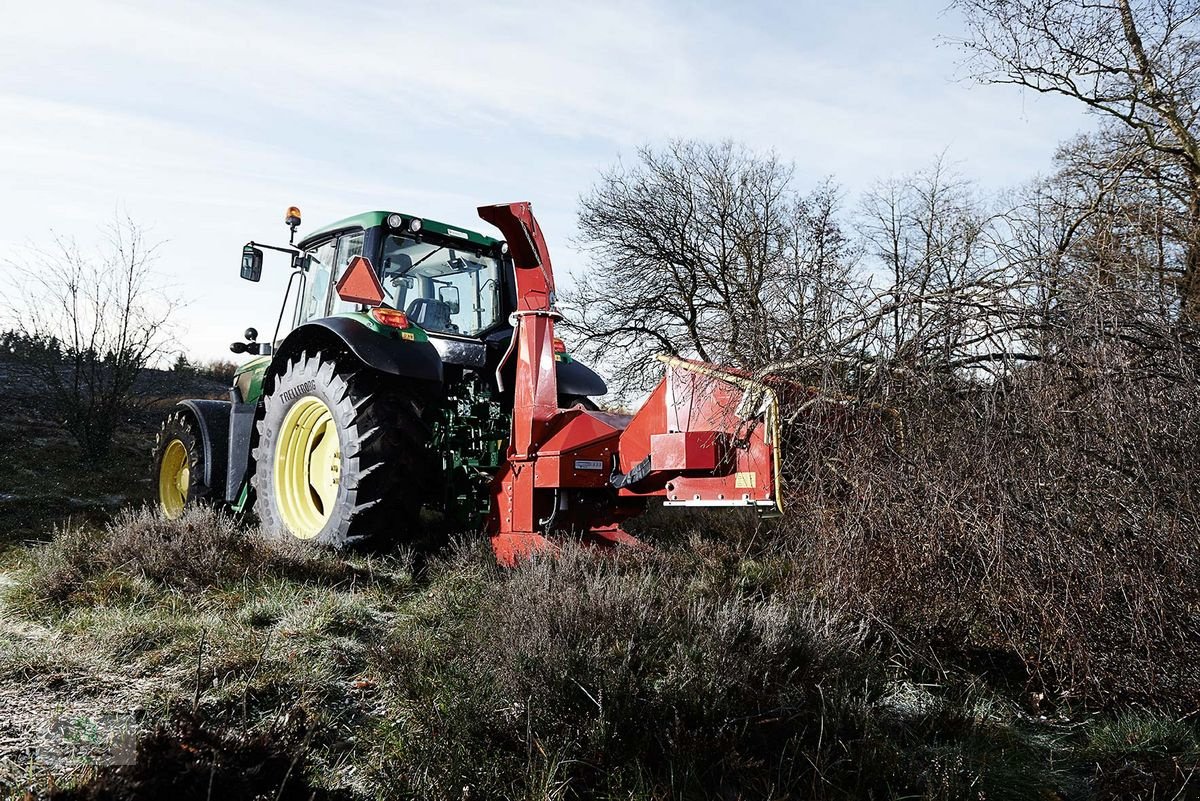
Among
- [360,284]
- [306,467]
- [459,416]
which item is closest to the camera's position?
[360,284]

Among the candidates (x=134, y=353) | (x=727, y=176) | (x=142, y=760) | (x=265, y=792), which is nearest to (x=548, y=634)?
(x=265, y=792)

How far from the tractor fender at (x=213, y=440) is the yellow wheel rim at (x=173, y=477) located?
88cm

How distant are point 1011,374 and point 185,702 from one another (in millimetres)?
3076

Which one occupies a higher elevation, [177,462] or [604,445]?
[604,445]

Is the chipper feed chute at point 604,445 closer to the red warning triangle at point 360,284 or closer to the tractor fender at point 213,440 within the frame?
the red warning triangle at point 360,284

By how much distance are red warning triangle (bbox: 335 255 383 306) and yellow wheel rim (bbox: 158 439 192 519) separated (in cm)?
346

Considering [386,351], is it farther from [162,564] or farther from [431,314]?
[162,564]

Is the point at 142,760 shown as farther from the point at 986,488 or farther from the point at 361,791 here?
Result: the point at 986,488

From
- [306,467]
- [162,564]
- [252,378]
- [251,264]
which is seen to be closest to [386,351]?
[306,467]

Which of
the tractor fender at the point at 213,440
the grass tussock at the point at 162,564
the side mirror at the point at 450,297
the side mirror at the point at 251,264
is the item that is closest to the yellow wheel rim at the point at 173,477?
the tractor fender at the point at 213,440

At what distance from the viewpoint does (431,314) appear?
6.00 m

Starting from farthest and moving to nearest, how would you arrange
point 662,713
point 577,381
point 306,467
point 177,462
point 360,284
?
point 177,462, point 577,381, point 306,467, point 360,284, point 662,713

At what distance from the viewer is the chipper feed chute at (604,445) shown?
3.93 meters

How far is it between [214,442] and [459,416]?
2.66 meters
